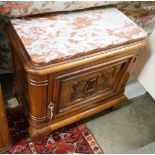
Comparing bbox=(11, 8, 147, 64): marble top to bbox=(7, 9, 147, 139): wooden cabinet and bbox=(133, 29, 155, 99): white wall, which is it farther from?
bbox=(133, 29, 155, 99): white wall

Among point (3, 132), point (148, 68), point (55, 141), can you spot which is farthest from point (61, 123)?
point (148, 68)

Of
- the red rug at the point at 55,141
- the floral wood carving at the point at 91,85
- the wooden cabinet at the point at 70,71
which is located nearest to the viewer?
the wooden cabinet at the point at 70,71

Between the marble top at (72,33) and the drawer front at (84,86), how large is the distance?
0.28ft

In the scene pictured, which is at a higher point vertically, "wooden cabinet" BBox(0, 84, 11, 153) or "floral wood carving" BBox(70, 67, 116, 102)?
"floral wood carving" BBox(70, 67, 116, 102)

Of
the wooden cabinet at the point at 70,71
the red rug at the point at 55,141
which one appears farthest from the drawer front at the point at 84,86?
the red rug at the point at 55,141

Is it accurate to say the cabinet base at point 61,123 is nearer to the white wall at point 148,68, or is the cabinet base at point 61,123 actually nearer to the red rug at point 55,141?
the red rug at point 55,141

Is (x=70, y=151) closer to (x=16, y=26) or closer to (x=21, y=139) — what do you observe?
(x=21, y=139)

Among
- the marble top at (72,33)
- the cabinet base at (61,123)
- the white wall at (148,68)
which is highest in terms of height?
the marble top at (72,33)

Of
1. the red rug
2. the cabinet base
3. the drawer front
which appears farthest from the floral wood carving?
the red rug

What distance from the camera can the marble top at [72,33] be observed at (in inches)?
27.8

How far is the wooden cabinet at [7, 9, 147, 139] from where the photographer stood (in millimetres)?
705

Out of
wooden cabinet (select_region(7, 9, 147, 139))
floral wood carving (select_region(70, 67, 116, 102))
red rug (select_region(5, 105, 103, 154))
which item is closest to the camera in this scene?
wooden cabinet (select_region(7, 9, 147, 139))

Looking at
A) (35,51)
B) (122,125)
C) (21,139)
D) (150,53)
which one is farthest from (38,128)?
(150,53)

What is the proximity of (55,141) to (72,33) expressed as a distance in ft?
1.86
